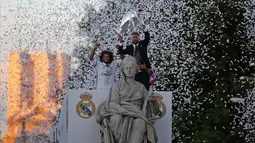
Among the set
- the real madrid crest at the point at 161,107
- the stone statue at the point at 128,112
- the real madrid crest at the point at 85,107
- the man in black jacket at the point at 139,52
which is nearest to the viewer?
the stone statue at the point at 128,112

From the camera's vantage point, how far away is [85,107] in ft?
59.1

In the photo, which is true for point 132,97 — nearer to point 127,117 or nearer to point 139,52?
point 127,117

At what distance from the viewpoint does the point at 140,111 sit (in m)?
17.4

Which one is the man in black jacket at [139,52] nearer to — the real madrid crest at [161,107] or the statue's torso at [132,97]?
the real madrid crest at [161,107]

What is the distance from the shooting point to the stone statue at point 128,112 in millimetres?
17141

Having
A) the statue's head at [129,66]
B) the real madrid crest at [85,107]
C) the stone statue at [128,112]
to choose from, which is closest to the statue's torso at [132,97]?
the stone statue at [128,112]

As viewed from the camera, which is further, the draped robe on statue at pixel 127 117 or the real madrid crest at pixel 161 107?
the real madrid crest at pixel 161 107

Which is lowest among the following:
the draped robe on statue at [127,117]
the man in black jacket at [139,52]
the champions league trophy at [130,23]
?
the draped robe on statue at [127,117]

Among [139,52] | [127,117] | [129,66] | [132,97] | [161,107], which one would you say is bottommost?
[127,117]

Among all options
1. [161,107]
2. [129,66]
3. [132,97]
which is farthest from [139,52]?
[132,97]

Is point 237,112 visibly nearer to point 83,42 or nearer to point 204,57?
point 204,57

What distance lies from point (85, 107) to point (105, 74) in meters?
→ 1.19

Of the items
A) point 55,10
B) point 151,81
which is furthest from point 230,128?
point 151,81

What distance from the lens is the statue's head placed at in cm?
1759
